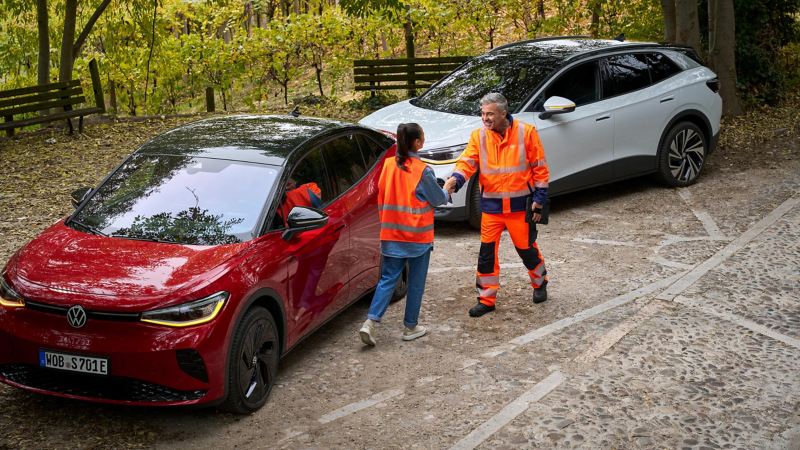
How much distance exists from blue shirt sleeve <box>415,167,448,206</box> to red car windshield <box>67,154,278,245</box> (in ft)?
3.49

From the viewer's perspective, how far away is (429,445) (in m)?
5.23

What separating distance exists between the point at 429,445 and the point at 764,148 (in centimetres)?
984

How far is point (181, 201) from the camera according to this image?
6.14m

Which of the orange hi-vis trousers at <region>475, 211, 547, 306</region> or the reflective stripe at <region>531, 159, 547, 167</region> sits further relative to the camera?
the orange hi-vis trousers at <region>475, 211, 547, 306</region>

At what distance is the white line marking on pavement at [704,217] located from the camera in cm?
938

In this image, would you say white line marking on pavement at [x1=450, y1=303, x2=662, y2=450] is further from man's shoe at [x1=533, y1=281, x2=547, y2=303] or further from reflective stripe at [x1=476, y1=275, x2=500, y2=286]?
reflective stripe at [x1=476, y1=275, x2=500, y2=286]

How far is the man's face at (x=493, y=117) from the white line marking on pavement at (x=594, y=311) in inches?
65.5

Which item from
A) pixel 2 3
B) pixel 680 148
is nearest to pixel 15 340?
pixel 680 148

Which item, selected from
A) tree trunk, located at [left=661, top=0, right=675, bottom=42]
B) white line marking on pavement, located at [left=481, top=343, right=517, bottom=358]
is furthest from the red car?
tree trunk, located at [left=661, top=0, right=675, bottom=42]

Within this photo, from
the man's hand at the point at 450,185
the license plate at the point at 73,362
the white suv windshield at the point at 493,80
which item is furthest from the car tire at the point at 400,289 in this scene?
the license plate at the point at 73,362

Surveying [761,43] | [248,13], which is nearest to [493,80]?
[761,43]

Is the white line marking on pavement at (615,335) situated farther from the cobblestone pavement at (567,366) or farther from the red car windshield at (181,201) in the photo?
the red car windshield at (181,201)

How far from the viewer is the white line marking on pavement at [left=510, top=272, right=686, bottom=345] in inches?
272

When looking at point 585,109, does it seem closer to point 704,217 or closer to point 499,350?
point 704,217
